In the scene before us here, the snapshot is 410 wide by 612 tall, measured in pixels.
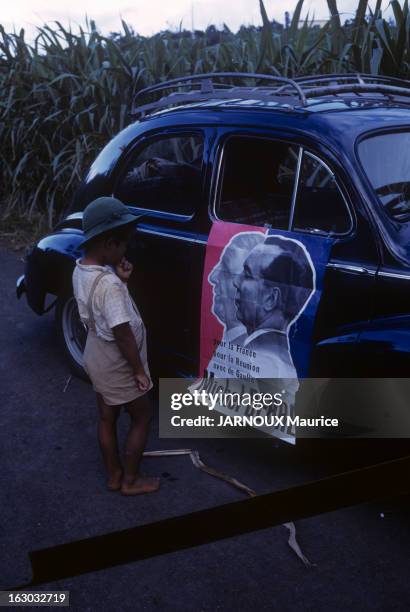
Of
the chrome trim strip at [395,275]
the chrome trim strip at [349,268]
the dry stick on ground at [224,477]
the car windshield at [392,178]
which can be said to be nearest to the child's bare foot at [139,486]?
the dry stick on ground at [224,477]

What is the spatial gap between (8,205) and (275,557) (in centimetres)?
691

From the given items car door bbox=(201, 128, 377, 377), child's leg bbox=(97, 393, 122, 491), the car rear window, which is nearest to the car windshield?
the car rear window

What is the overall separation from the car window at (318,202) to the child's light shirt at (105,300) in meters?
0.91

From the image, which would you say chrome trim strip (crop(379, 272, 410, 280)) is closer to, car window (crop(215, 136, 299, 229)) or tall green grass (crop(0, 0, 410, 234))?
car window (crop(215, 136, 299, 229))

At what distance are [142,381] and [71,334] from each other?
5.11ft

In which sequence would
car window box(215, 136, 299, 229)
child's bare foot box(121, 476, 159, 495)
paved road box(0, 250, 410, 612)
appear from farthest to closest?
car window box(215, 136, 299, 229) → child's bare foot box(121, 476, 159, 495) → paved road box(0, 250, 410, 612)

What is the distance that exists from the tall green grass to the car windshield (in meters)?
3.13

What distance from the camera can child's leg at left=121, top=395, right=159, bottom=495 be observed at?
3078mm

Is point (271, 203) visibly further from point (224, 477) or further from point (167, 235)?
point (224, 477)

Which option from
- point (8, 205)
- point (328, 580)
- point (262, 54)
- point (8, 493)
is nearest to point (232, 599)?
point (328, 580)

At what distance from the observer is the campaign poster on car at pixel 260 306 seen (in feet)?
9.57

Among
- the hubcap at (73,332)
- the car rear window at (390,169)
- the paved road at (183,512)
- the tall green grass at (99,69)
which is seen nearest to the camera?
the paved road at (183,512)

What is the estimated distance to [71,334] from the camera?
4348 millimetres

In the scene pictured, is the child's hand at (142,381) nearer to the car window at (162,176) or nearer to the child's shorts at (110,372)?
the child's shorts at (110,372)
